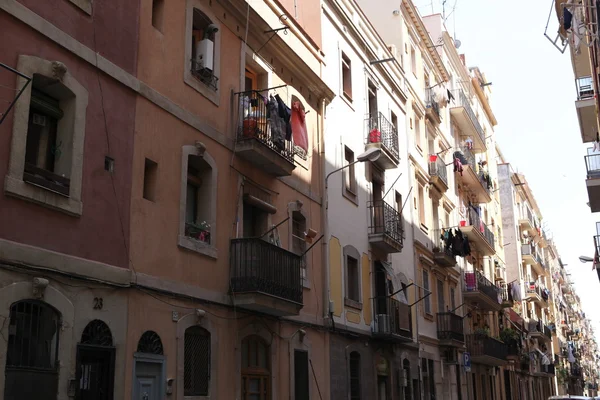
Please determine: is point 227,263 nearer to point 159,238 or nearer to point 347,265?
point 159,238

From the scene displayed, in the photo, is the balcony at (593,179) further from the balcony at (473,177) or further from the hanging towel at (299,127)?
the hanging towel at (299,127)

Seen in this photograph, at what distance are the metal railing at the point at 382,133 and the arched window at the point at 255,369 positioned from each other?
10205 mm

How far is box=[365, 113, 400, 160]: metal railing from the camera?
2555cm

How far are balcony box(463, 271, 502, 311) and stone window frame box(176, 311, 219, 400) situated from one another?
2496 cm

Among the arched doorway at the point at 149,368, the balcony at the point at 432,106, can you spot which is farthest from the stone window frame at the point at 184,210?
the balcony at the point at 432,106

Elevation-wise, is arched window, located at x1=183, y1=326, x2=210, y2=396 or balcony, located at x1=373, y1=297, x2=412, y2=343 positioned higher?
balcony, located at x1=373, y1=297, x2=412, y2=343

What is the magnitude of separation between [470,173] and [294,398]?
25560 mm

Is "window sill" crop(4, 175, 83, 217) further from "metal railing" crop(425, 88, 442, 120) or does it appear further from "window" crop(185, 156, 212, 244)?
"metal railing" crop(425, 88, 442, 120)

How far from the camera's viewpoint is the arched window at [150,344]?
13.0 metres

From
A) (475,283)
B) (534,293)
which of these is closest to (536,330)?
(534,293)

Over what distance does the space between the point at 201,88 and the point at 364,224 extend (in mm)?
10473

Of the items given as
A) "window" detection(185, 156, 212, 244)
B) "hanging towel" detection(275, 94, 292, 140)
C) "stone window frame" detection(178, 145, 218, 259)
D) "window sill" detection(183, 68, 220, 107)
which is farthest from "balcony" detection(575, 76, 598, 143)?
"window" detection(185, 156, 212, 244)

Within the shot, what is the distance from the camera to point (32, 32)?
36.9 ft

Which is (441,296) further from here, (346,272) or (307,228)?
(307,228)
